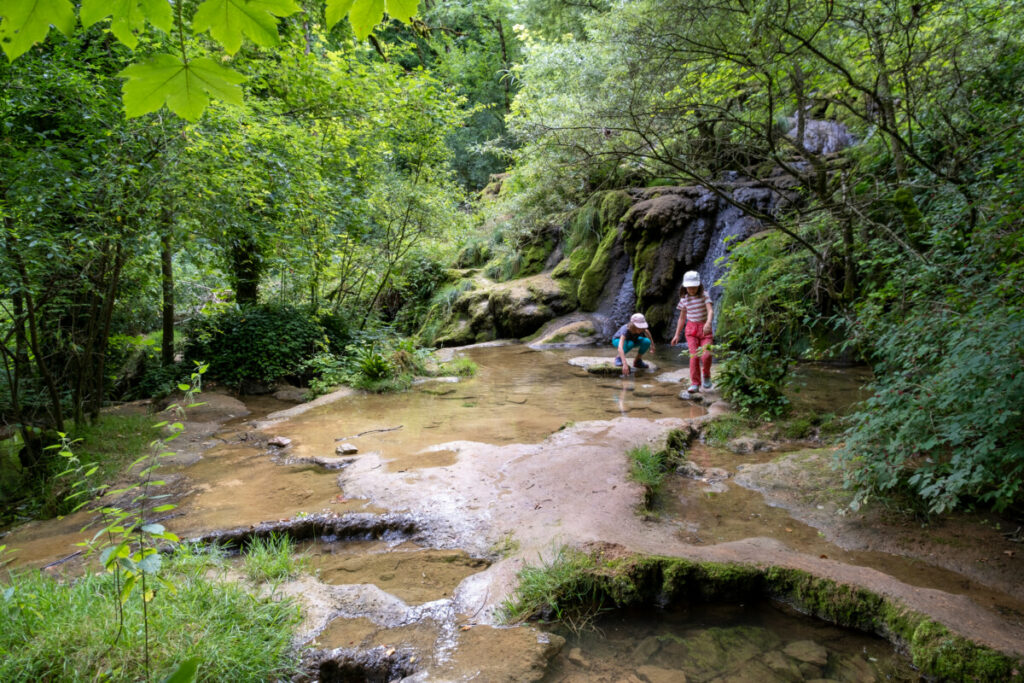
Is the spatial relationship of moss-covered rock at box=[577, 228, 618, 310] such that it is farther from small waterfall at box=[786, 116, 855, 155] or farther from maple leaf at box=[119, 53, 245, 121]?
maple leaf at box=[119, 53, 245, 121]

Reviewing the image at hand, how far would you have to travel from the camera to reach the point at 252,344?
8852 millimetres

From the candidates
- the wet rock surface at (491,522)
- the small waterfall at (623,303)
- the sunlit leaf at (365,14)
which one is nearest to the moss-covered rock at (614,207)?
the small waterfall at (623,303)

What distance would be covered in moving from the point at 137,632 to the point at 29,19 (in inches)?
86.7

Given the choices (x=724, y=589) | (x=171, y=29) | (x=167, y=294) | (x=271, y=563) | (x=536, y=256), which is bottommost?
(x=724, y=589)

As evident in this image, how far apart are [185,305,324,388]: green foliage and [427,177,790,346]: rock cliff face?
5996 millimetres

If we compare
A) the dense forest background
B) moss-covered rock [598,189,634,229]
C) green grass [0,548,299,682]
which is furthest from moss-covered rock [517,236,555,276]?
green grass [0,548,299,682]

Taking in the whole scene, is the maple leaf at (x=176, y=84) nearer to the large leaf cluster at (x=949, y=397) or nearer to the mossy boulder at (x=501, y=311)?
the large leaf cluster at (x=949, y=397)

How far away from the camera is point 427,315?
15.7 m

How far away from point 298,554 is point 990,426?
13.5 ft

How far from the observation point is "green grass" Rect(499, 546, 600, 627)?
261 cm

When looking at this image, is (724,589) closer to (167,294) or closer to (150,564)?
(150,564)

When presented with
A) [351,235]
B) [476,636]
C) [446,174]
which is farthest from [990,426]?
[446,174]

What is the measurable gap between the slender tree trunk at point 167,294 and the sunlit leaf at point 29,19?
15.9 ft

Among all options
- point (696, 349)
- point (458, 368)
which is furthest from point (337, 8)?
point (458, 368)
